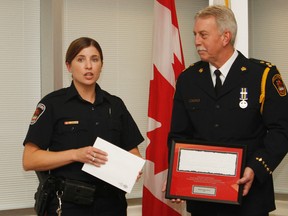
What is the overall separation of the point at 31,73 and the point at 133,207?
52.7 inches

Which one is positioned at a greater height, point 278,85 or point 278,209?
point 278,85

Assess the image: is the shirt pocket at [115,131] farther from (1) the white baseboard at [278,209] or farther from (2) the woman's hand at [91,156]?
(1) the white baseboard at [278,209]

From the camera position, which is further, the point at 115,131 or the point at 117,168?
the point at 115,131

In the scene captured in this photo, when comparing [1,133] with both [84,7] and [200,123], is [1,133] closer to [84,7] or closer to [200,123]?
[84,7]

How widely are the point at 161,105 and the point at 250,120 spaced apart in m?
1.24

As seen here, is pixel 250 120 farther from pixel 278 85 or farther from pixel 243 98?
pixel 278 85

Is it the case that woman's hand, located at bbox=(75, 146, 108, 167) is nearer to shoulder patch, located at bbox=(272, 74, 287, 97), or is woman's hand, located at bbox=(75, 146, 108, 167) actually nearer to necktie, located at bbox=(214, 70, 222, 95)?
necktie, located at bbox=(214, 70, 222, 95)

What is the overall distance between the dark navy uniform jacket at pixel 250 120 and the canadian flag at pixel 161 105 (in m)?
1.06

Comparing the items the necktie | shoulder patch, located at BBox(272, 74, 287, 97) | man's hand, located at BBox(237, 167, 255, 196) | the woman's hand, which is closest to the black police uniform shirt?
the woman's hand

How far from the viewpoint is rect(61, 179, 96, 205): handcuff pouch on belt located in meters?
2.08

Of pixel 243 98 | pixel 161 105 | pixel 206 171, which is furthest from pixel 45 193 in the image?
pixel 161 105

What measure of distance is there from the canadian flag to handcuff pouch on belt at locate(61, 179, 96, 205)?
1197 millimetres

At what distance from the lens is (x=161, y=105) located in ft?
10.7

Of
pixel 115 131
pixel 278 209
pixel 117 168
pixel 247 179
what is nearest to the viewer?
pixel 247 179
